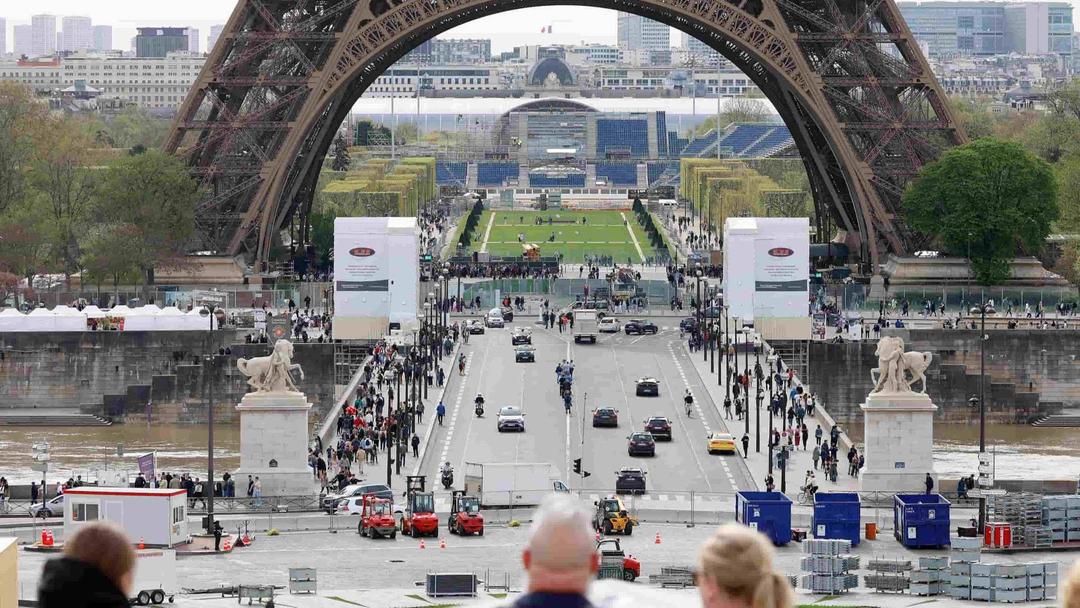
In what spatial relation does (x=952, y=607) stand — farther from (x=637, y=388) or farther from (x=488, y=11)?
(x=488, y=11)

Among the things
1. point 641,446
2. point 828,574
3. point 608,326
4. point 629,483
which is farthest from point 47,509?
point 608,326

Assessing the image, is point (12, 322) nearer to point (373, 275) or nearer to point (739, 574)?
point (373, 275)

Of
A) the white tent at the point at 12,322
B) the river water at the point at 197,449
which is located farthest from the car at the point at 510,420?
the white tent at the point at 12,322

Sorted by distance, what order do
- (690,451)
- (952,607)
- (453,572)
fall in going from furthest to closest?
(690,451)
(453,572)
(952,607)

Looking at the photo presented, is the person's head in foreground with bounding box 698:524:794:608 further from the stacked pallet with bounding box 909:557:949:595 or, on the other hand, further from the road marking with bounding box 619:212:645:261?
the road marking with bounding box 619:212:645:261

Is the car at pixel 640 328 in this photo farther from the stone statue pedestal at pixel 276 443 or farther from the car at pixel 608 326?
the stone statue pedestal at pixel 276 443

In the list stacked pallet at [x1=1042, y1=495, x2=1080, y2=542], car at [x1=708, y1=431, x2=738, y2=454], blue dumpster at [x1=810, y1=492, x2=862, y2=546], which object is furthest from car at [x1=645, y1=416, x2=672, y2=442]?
stacked pallet at [x1=1042, y1=495, x2=1080, y2=542]

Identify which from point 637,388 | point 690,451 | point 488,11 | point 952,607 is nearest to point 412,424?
point 690,451
